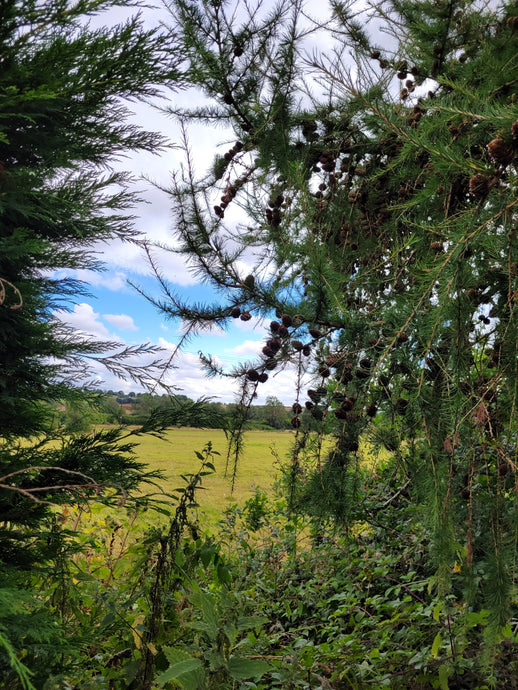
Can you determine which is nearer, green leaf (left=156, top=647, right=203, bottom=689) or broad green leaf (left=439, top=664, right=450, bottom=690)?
green leaf (left=156, top=647, right=203, bottom=689)

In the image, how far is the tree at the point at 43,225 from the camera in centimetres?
134

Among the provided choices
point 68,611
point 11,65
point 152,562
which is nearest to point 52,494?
point 152,562

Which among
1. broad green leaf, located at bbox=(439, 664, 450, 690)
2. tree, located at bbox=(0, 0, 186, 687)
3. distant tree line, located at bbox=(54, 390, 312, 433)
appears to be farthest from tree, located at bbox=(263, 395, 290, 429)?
broad green leaf, located at bbox=(439, 664, 450, 690)

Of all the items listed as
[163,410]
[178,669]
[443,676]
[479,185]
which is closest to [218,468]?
[163,410]

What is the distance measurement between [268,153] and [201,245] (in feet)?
1.93

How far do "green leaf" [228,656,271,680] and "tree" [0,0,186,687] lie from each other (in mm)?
509

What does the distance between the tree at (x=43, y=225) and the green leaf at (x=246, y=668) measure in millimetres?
509

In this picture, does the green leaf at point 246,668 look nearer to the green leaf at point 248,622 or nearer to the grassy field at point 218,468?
the green leaf at point 248,622

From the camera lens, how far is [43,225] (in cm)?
194

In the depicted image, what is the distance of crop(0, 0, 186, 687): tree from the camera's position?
134cm

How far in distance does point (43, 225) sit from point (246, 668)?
183 cm

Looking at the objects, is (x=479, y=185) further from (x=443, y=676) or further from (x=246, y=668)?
(x=443, y=676)

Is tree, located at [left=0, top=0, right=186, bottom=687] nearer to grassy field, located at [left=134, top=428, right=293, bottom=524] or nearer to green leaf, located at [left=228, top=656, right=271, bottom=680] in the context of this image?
green leaf, located at [left=228, top=656, right=271, bottom=680]

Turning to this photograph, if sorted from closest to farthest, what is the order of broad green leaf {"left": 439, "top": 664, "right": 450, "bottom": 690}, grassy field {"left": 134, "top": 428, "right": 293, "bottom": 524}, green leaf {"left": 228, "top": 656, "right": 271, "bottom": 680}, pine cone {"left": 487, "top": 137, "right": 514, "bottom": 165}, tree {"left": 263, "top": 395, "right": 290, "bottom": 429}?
pine cone {"left": 487, "top": 137, "right": 514, "bottom": 165}
green leaf {"left": 228, "top": 656, "right": 271, "bottom": 680}
broad green leaf {"left": 439, "top": 664, "right": 450, "bottom": 690}
tree {"left": 263, "top": 395, "right": 290, "bottom": 429}
grassy field {"left": 134, "top": 428, "right": 293, "bottom": 524}
